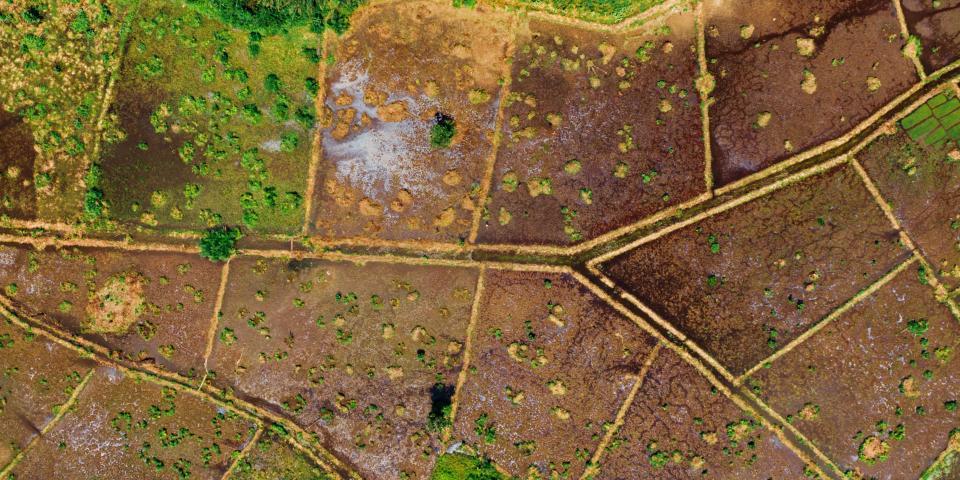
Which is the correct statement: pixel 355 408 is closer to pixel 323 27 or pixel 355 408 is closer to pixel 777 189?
pixel 323 27

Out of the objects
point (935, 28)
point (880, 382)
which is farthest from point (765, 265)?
point (935, 28)

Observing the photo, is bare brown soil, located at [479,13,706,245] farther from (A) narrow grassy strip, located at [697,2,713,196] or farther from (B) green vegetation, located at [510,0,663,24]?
(B) green vegetation, located at [510,0,663,24]

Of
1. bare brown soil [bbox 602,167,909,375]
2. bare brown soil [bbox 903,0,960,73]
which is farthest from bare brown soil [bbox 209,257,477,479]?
bare brown soil [bbox 903,0,960,73]

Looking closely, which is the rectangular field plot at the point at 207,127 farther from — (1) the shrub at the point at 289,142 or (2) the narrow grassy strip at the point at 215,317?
(2) the narrow grassy strip at the point at 215,317

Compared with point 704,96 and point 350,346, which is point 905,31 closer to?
point 704,96

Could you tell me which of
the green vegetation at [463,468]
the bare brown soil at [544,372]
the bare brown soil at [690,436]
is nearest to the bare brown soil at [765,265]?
the bare brown soil at [690,436]
